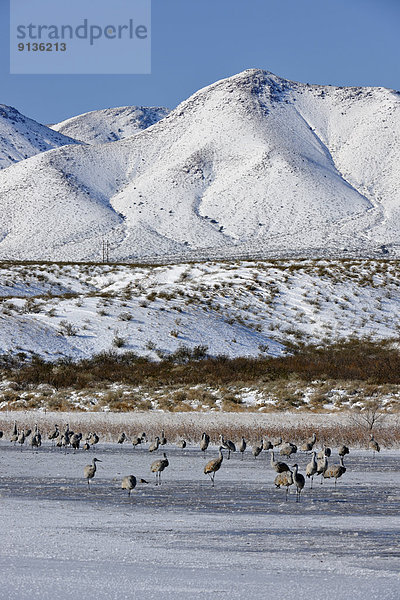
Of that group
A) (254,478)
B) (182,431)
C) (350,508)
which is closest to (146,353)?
(182,431)

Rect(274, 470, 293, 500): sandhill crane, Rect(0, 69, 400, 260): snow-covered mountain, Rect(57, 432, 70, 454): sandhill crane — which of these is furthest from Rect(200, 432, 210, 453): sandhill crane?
Rect(0, 69, 400, 260): snow-covered mountain

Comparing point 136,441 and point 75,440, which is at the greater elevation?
point 75,440

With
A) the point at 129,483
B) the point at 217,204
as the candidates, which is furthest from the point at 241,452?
the point at 217,204

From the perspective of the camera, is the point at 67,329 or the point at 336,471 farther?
the point at 67,329

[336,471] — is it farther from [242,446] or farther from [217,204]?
[217,204]

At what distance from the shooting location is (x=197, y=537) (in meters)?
11.4

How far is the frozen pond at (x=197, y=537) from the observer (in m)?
8.83

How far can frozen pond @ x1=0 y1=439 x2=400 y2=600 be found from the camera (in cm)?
883

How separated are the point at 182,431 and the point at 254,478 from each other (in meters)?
9.04

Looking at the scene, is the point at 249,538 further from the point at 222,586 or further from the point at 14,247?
the point at 14,247

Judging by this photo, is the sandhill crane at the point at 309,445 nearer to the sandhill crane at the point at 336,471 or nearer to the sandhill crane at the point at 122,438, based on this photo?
the sandhill crane at the point at 122,438

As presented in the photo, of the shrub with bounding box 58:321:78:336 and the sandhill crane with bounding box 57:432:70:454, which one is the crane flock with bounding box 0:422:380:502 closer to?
the sandhill crane with bounding box 57:432:70:454

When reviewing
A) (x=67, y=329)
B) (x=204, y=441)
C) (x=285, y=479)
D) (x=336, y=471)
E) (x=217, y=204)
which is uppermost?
(x=217, y=204)

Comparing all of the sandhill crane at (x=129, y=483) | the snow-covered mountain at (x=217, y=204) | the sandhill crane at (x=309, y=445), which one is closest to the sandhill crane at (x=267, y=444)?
the sandhill crane at (x=309, y=445)
